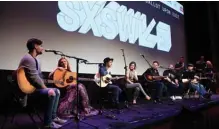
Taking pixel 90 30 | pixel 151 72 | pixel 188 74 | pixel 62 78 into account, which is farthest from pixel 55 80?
pixel 188 74

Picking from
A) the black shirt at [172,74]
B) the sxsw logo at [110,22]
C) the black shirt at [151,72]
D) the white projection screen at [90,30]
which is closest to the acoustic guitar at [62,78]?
the white projection screen at [90,30]

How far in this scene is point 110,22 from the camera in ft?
19.8

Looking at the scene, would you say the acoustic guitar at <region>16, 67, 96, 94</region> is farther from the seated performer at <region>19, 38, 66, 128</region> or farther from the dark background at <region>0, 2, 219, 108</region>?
the dark background at <region>0, 2, 219, 108</region>

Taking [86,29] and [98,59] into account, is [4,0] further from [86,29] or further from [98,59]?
[98,59]

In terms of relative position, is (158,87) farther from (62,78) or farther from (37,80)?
(37,80)

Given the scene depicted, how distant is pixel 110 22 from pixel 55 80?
2.85 meters

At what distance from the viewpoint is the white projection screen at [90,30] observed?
4.16 m

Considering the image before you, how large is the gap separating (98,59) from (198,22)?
719 centimetres

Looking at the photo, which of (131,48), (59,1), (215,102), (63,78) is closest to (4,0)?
(59,1)

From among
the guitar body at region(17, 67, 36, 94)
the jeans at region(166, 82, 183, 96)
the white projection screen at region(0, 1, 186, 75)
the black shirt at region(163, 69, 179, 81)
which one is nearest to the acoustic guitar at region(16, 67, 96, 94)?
the guitar body at region(17, 67, 36, 94)

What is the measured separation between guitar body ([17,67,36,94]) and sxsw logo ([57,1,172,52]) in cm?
217

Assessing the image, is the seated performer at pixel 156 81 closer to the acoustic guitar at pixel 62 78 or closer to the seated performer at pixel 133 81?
the seated performer at pixel 133 81

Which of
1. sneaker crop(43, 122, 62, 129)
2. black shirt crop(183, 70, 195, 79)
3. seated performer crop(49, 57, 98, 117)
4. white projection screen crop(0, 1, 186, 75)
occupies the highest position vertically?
white projection screen crop(0, 1, 186, 75)

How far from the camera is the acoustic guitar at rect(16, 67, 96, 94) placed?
9.57 feet
